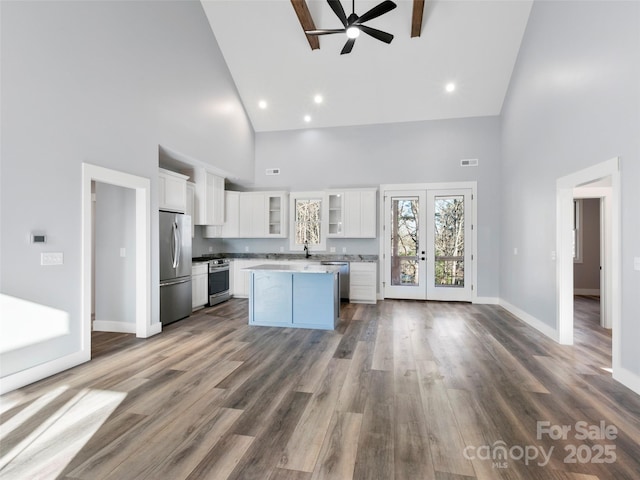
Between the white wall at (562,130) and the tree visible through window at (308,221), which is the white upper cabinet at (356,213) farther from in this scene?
the white wall at (562,130)

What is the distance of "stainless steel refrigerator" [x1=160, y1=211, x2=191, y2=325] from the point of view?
468 centimetres

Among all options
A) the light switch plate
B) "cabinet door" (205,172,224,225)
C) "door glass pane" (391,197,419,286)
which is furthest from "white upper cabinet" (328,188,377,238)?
the light switch plate

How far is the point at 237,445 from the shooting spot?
77.9 inches

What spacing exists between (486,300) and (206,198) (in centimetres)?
622

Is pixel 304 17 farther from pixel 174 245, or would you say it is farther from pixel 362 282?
pixel 362 282

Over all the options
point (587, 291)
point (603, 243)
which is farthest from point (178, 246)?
point (587, 291)

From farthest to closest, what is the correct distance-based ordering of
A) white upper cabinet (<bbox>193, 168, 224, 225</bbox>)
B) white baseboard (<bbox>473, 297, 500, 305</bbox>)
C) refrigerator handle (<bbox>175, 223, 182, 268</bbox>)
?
white baseboard (<bbox>473, 297, 500, 305</bbox>) < white upper cabinet (<bbox>193, 168, 224, 225</bbox>) < refrigerator handle (<bbox>175, 223, 182, 268</bbox>)

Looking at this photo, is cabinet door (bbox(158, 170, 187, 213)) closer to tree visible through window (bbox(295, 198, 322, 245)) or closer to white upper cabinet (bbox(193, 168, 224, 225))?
white upper cabinet (bbox(193, 168, 224, 225))

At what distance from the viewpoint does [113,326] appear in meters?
4.50

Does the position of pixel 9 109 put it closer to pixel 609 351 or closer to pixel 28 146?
pixel 28 146

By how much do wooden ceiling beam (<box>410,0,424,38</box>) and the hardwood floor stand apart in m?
4.94

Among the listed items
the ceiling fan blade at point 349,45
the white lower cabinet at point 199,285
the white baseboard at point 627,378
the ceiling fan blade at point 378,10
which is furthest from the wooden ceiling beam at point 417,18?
the white lower cabinet at point 199,285

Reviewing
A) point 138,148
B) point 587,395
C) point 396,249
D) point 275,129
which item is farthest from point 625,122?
point 275,129

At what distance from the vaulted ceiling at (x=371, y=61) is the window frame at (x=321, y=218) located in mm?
1654
